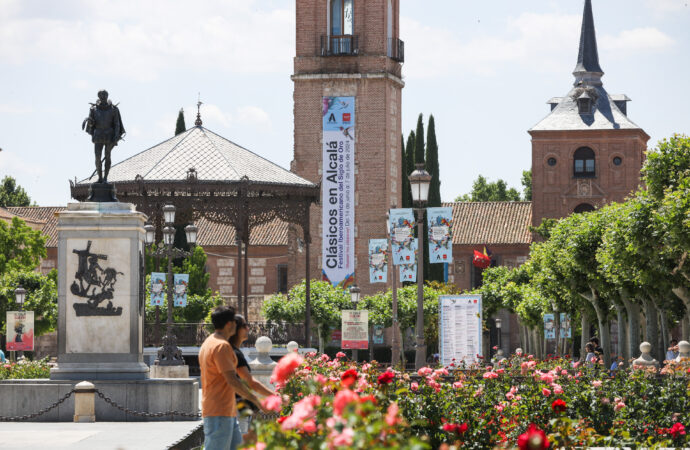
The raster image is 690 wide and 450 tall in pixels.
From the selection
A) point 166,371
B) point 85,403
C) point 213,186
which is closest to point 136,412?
point 85,403

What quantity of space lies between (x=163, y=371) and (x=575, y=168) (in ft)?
177

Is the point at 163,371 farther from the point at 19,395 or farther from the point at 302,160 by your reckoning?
the point at 302,160

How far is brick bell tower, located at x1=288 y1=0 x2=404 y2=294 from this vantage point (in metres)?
58.3

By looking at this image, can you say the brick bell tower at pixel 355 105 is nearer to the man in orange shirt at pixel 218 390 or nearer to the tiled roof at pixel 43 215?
the tiled roof at pixel 43 215

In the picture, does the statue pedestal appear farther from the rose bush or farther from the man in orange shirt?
the man in orange shirt

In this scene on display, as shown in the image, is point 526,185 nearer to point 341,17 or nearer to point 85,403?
point 341,17

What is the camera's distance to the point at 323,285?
53344 mm

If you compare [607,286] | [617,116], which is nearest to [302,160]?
[607,286]

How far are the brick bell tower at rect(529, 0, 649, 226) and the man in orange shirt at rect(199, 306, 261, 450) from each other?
68093 millimetres

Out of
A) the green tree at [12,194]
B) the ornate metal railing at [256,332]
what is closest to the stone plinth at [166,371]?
the ornate metal railing at [256,332]

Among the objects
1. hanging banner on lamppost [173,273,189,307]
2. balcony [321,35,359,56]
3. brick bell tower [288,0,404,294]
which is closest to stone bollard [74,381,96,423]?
hanging banner on lamppost [173,273,189,307]

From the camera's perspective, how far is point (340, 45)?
59.1 metres

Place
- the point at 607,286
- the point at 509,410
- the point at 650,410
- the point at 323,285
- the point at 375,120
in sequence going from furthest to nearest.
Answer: the point at 375,120
the point at 323,285
the point at 607,286
the point at 650,410
the point at 509,410

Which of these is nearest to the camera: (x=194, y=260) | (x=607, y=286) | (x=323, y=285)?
(x=607, y=286)
